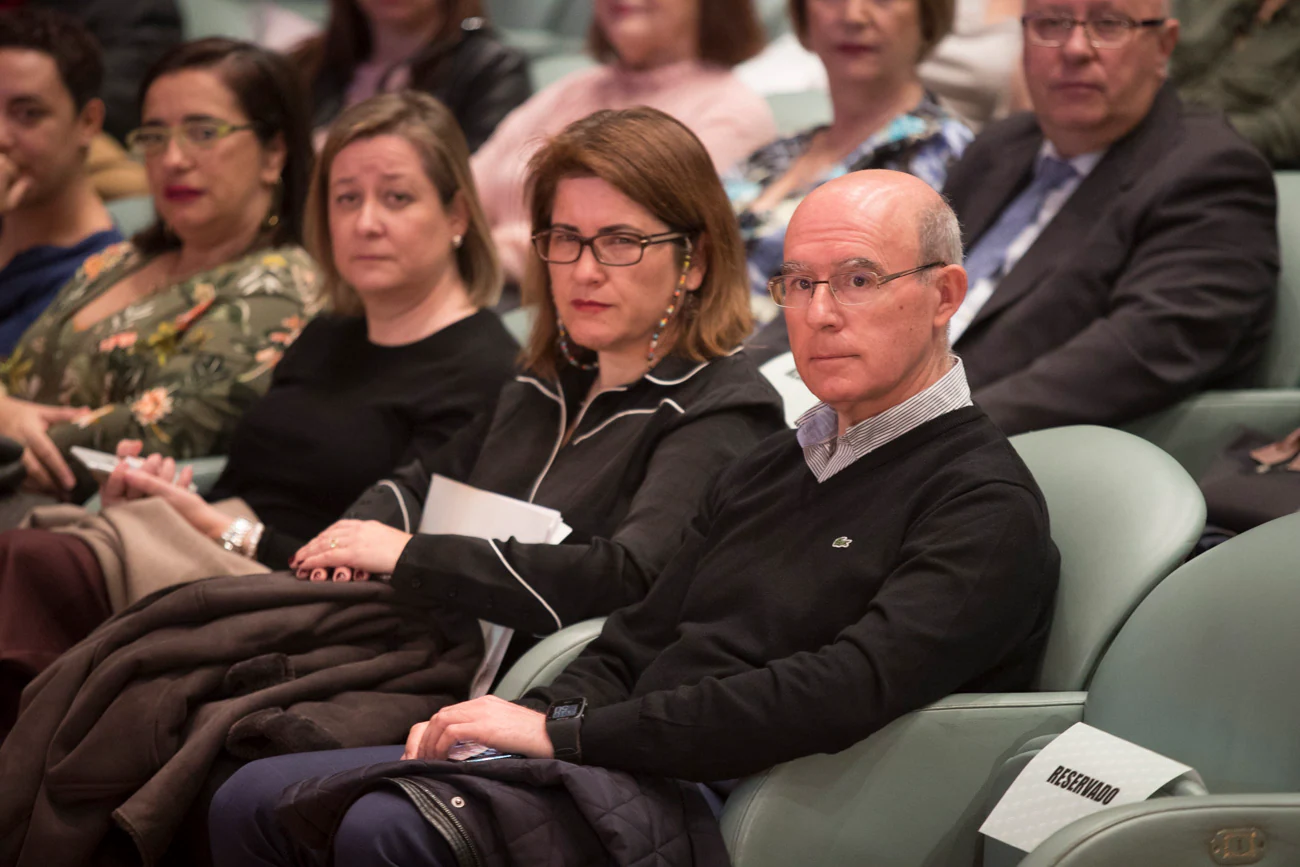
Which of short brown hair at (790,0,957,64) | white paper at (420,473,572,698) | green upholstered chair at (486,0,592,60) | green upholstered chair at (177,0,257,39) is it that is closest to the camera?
white paper at (420,473,572,698)

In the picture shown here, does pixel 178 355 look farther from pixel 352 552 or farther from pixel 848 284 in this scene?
pixel 848 284

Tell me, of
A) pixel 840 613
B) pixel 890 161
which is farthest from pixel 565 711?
pixel 890 161

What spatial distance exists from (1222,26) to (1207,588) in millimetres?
1875

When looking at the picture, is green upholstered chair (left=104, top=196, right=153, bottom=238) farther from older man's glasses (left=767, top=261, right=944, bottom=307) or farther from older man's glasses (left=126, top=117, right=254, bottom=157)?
older man's glasses (left=767, top=261, right=944, bottom=307)

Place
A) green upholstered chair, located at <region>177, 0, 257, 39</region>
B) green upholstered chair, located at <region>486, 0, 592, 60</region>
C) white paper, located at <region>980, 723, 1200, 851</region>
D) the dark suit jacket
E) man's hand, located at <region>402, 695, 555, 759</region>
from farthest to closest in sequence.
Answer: green upholstered chair, located at <region>177, 0, 257, 39</region>, green upholstered chair, located at <region>486, 0, 592, 60</region>, the dark suit jacket, man's hand, located at <region>402, 695, 555, 759</region>, white paper, located at <region>980, 723, 1200, 851</region>

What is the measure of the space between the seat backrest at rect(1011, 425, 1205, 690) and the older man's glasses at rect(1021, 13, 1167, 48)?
97cm

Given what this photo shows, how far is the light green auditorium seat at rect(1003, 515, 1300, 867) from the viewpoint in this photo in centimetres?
139

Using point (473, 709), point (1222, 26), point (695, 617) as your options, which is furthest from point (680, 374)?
point (1222, 26)

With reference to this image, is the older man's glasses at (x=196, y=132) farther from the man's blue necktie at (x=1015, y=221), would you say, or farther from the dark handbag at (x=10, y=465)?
the man's blue necktie at (x=1015, y=221)

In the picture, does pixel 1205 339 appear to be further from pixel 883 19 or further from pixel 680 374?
pixel 883 19

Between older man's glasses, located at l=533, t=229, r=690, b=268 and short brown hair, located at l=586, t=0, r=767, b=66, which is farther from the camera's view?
short brown hair, located at l=586, t=0, r=767, b=66

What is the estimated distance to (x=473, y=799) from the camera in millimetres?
1612

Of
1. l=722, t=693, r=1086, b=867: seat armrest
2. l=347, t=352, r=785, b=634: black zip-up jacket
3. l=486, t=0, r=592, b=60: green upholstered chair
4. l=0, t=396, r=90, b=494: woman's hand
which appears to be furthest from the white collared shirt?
l=486, t=0, r=592, b=60: green upholstered chair

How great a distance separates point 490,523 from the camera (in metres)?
2.23
